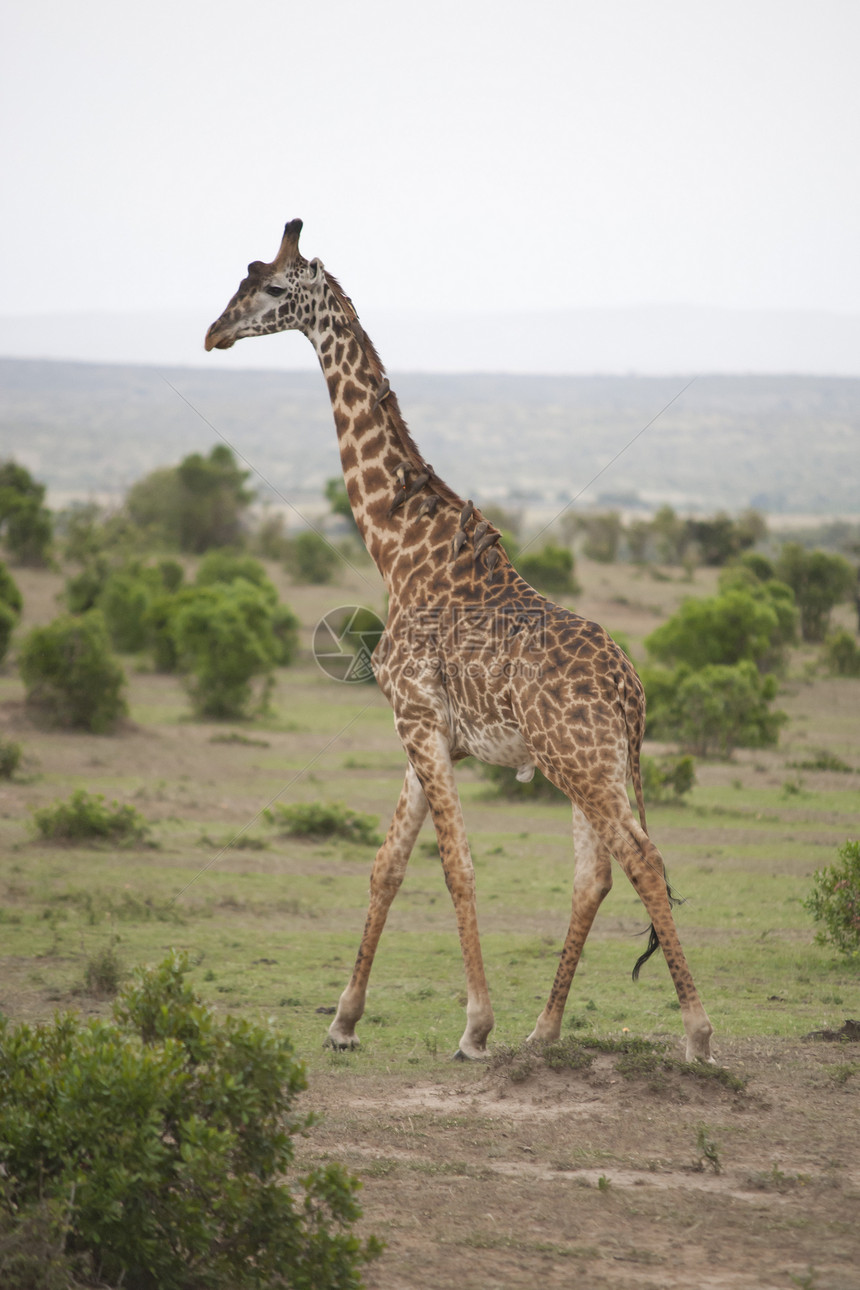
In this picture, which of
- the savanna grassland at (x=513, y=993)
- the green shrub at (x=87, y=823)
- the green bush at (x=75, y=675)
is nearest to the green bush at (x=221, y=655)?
the green bush at (x=75, y=675)

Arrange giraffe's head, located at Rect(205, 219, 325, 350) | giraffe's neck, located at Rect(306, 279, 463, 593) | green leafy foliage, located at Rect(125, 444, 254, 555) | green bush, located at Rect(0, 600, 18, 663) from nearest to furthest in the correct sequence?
giraffe's neck, located at Rect(306, 279, 463, 593) → giraffe's head, located at Rect(205, 219, 325, 350) → green bush, located at Rect(0, 600, 18, 663) → green leafy foliage, located at Rect(125, 444, 254, 555)

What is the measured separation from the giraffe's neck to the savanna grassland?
9.76ft

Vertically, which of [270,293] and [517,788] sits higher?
[270,293]

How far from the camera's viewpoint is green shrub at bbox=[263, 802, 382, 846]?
47.1 ft

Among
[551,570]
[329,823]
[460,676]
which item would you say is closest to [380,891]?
[460,676]

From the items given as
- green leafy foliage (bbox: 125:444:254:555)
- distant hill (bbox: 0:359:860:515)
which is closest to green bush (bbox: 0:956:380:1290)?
green leafy foliage (bbox: 125:444:254:555)

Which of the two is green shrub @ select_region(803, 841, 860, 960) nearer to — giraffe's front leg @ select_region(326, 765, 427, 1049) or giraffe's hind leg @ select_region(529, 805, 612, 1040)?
giraffe's hind leg @ select_region(529, 805, 612, 1040)

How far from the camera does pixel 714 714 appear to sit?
19.5 metres

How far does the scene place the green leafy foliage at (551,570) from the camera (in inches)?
1512

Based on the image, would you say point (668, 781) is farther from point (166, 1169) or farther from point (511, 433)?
point (511, 433)

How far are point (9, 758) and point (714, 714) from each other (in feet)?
34.8

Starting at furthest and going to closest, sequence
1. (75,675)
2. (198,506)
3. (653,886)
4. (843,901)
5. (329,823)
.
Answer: (198,506)
(75,675)
(329,823)
(843,901)
(653,886)

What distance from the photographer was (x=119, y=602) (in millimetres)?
29562

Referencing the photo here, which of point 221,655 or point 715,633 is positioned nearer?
point 221,655
